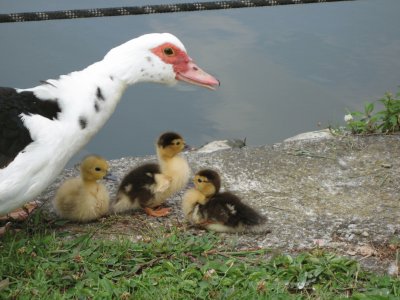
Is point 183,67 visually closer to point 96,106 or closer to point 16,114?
point 96,106

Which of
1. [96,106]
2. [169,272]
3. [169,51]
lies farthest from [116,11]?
[169,272]

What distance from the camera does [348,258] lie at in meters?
4.23

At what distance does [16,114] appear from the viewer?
4.09 meters

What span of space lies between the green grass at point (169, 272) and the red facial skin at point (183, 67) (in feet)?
2.95

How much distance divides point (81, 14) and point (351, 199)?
215cm

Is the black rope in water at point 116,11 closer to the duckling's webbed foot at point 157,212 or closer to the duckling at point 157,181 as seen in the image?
the duckling at point 157,181

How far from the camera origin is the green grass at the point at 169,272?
393cm

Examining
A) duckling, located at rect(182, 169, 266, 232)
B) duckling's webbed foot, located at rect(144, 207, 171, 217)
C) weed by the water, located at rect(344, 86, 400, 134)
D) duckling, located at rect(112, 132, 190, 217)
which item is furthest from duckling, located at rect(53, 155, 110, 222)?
weed by the water, located at rect(344, 86, 400, 134)

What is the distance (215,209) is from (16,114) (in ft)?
4.19

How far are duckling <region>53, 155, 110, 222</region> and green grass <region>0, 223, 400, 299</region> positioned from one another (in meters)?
0.22

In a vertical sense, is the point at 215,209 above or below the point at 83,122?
below

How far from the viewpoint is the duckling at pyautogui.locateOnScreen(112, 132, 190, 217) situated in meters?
4.76

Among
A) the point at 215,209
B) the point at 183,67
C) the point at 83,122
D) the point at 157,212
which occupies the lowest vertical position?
the point at 157,212

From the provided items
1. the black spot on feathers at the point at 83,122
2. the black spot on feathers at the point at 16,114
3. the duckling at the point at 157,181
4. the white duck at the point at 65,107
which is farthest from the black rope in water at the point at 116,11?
the black spot on feathers at the point at 83,122
